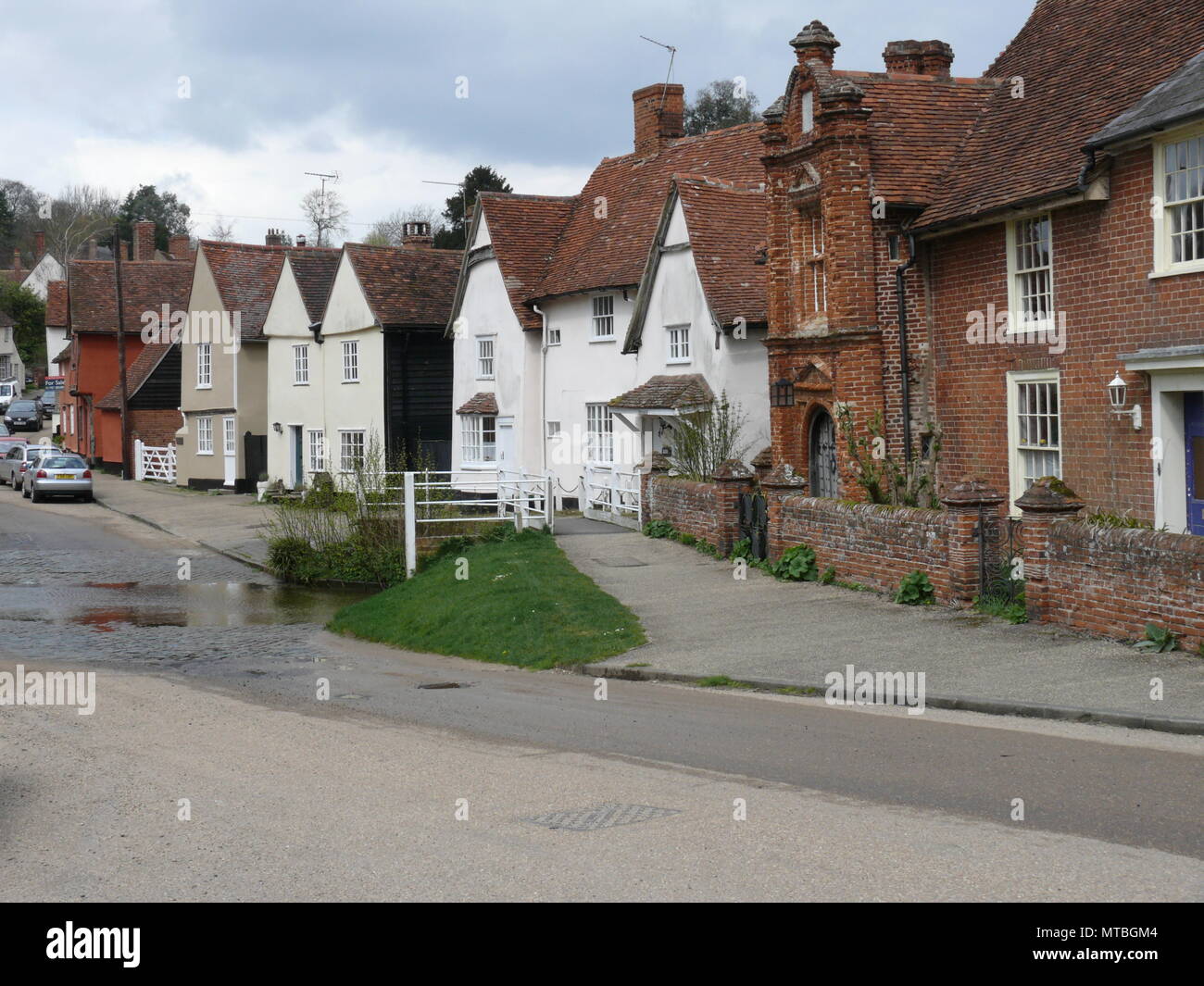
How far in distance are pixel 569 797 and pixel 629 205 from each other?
28.7 metres

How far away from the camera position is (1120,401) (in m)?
18.4

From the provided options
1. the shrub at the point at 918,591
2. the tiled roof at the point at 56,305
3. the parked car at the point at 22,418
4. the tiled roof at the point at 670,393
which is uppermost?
the tiled roof at the point at 56,305

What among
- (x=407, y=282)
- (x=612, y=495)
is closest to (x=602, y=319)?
(x=612, y=495)

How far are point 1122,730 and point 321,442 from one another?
3808 centimetres

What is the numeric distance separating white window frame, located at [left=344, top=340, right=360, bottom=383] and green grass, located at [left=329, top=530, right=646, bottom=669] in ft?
69.2

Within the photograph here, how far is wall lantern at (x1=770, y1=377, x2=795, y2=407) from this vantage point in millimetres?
24078

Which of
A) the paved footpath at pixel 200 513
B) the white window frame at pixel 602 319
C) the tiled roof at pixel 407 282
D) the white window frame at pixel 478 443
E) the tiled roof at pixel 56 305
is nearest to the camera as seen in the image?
the paved footpath at pixel 200 513

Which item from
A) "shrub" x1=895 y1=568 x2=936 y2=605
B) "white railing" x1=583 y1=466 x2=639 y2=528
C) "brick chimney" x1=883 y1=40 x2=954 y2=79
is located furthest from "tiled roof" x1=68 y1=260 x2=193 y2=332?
"shrub" x1=895 y1=568 x2=936 y2=605

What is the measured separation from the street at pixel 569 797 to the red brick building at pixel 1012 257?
8377 millimetres

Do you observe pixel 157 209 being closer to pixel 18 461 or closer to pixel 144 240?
pixel 144 240

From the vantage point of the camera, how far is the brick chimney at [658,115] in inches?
1455

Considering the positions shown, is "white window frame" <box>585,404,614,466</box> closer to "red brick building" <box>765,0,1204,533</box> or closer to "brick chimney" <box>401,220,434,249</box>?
"red brick building" <box>765,0,1204,533</box>

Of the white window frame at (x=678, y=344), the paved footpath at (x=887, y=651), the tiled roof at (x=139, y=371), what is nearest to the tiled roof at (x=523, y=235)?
the white window frame at (x=678, y=344)

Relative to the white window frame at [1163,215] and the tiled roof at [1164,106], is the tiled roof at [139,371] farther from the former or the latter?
the white window frame at [1163,215]
